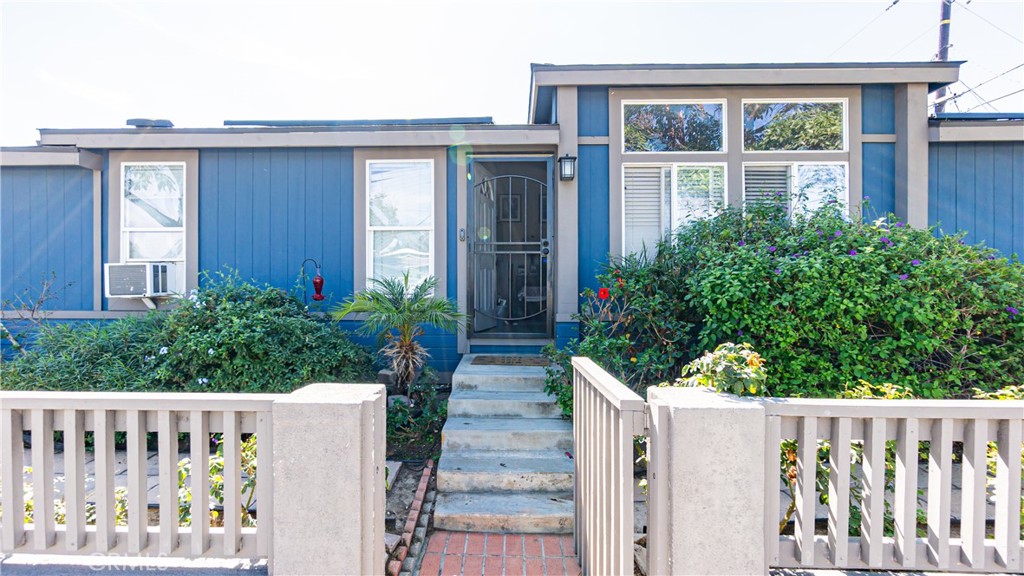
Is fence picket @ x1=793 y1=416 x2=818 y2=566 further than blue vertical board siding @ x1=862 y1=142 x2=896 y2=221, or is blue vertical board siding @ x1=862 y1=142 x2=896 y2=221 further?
blue vertical board siding @ x1=862 y1=142 x2=896 y2=221

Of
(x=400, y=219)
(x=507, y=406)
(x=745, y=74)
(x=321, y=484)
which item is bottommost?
(x=507, y=406)

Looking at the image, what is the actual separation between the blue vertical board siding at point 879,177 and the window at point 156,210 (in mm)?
7716

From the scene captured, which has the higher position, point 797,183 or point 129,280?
point 797,183

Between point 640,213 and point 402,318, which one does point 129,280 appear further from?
point 640,213

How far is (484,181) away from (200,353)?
11.0 feet

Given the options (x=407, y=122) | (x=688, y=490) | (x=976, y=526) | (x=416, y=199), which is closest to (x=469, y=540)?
(x=688, y=490)

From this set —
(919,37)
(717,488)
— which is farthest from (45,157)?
(919,37)

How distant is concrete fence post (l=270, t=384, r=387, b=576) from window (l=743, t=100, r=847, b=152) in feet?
16.4

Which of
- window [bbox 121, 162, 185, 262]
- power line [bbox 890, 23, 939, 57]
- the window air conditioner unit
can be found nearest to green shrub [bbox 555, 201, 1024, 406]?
the window air conditioner unit

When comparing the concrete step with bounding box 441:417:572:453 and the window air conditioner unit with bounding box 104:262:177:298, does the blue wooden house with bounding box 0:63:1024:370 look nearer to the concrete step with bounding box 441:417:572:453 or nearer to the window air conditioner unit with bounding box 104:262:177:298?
the window air conditioner unit with bounding box 104:262:177:298

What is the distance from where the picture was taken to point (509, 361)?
15.3 feet

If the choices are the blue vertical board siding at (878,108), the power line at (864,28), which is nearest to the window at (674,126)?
the blue vertical board siding at (878,108)

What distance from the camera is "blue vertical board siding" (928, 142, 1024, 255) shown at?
4.80 meters

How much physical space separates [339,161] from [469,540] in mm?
4188
